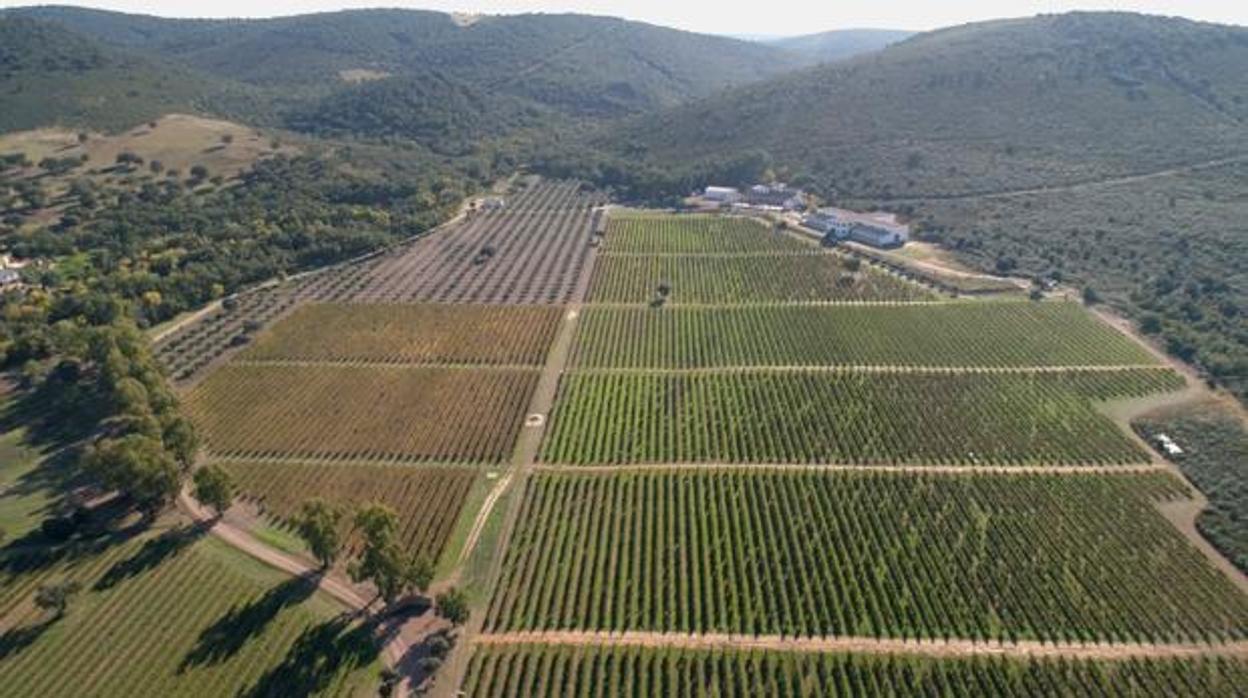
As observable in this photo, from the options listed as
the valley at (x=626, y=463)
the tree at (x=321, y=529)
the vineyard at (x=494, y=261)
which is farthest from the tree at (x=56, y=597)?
the vineyard at (x=494, y=261)

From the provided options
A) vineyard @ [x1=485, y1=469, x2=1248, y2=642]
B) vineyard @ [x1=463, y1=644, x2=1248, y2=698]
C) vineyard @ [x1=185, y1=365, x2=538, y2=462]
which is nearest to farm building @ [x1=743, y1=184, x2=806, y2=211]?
vineyard @ [x1=185, y1=365, x2=538, y2=462]

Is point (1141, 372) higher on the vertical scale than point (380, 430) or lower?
higher

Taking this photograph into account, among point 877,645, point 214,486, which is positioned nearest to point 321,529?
point 214,486

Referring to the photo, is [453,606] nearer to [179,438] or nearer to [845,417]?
[179,438]

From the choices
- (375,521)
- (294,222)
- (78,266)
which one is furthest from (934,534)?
(78,266)

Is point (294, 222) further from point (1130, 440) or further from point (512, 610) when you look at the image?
point (1130, 440)

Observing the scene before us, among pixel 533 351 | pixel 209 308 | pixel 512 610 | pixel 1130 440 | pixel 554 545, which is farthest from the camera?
pixel 209 308

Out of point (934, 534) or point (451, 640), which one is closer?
point (451, 640)
